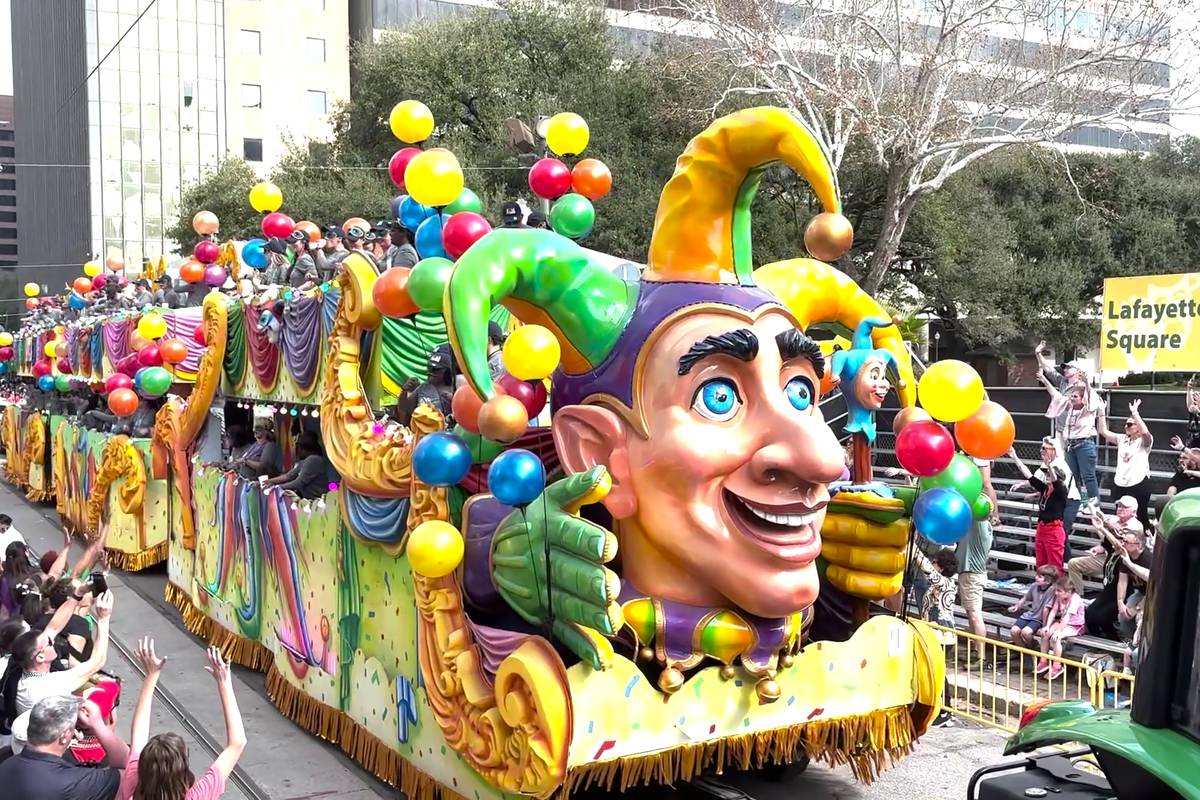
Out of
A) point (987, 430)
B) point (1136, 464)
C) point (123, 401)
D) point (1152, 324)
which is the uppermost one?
point (1152, 324)

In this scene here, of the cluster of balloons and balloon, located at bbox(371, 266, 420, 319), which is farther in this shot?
balloon, located at bbox(371, 266, 420, 319)

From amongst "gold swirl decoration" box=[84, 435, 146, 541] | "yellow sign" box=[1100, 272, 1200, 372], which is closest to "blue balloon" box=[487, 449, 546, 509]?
"yellow sign" box=[1100, 272, 1200, 372]

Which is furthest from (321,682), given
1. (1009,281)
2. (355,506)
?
(1009,281)

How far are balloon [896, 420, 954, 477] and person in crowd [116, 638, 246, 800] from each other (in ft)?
10.5

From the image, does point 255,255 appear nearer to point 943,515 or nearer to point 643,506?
point 643,506

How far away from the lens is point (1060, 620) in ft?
29.2

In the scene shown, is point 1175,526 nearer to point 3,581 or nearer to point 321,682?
point 321,682

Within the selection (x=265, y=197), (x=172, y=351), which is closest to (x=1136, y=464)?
(x=265, y=197)

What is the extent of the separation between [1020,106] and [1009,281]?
386 inches

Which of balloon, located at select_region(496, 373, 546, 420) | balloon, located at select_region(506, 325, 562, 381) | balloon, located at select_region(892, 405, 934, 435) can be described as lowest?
balloon, located at select_region(892, 405, 934, 435)

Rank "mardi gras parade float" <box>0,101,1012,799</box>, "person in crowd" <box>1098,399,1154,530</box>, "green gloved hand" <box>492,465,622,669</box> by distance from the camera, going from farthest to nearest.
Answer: "person in crowd" <box>1098,399,1154,530</box>
"mardi gras parade float" <box>0,101,1012,799</box>
"green gloved hand" <box>492,465,622,669</box>

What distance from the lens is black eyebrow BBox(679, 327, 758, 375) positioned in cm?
521

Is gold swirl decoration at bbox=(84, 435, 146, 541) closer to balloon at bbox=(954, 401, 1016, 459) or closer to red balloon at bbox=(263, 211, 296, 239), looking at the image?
red balloon at bbox=(263, 211, 296, 239)

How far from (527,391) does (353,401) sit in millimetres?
2099
